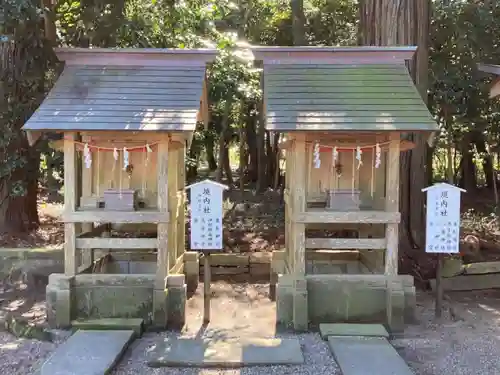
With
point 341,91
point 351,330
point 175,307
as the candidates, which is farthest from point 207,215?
point 341,91

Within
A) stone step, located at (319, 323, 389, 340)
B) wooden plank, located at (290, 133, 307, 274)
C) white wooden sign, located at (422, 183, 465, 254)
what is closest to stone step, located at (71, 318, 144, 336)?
wooden plank, located at (290, 133, 307, 274)

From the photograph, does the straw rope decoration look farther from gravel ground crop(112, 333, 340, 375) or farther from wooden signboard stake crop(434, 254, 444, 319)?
gravel ground crop(112, 333, 340, 375)

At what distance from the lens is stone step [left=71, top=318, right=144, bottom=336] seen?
18.5 feet

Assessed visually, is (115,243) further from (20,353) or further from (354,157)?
Answer: (354,157)

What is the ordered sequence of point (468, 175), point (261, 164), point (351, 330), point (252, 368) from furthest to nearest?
point (468, 175), point (261, 164), point (351, 330), point (252, 368)

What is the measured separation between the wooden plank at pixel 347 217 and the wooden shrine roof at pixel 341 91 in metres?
0.98

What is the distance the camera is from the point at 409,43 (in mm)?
7895

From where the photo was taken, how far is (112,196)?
619 centimetres

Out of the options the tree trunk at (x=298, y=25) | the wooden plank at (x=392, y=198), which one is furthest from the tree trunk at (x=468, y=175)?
the wooden plank at (x=392, y=198)

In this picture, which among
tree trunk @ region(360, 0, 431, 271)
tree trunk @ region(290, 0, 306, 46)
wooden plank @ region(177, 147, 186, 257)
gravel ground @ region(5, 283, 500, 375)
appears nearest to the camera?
gravel ground @ region(5, 283, 500, 375)

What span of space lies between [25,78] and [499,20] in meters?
8.66

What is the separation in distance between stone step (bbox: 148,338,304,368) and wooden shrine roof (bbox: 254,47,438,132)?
7.57ft

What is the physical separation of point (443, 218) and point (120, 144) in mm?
3980

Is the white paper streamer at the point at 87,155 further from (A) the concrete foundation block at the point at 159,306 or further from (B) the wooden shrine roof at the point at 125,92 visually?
(A) the concrete foundation block at the point at 159,306
